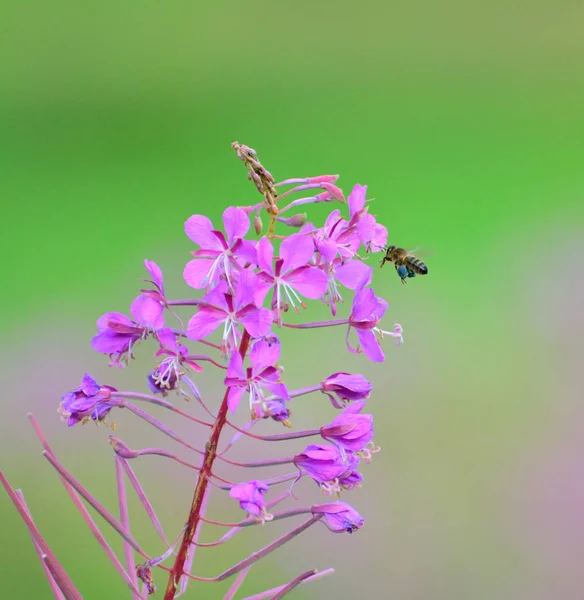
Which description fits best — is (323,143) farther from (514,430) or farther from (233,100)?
(514,430)

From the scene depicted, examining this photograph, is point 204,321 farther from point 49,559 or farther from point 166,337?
point 49,559

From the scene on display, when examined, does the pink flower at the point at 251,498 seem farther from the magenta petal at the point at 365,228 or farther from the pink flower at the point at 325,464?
the magenta petal at the point at 365,228

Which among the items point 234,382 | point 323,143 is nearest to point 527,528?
point 234,382

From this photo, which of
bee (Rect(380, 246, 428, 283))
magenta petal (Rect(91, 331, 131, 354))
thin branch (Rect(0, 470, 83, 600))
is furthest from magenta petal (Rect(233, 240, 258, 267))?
bee (Rect(380, 246, 428, 283))

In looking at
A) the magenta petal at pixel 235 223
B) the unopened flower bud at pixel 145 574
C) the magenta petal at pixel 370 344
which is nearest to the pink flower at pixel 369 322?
the magenta petal at pixel 370 344

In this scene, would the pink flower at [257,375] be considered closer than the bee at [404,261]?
Yes

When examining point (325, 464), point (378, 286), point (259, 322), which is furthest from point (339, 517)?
point (378, 286)
